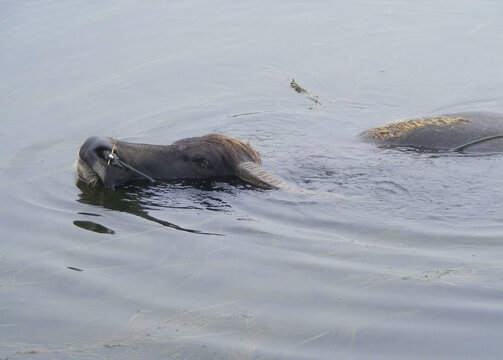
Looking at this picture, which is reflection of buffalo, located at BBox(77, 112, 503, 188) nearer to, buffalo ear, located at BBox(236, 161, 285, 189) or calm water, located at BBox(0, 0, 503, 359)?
buffalo ear, located at BBox(236, 161, 285, 189)

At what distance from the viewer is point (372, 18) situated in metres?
13.0

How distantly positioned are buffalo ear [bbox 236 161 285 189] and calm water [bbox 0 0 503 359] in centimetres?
15

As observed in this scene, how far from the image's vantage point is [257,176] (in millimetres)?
7039

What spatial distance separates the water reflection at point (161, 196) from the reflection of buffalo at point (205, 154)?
0.10m

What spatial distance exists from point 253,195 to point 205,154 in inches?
27.8

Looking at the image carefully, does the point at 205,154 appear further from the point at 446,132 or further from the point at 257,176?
the point at 446,132

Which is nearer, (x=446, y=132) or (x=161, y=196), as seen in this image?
(x=161, y=196)

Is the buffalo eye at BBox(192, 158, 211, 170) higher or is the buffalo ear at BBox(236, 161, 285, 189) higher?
the buffalo eye at BBox(192, 158, 211, 170)

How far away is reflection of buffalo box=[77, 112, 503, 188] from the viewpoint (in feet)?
22.8

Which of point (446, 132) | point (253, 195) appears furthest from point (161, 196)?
point (446, 132)

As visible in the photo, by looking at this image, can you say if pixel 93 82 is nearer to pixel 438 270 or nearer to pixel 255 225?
pixel 255 225

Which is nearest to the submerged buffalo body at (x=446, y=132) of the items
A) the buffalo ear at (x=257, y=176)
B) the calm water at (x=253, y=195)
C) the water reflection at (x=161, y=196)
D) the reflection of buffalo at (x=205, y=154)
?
the reflection of buffalo at (x=205, y=154)

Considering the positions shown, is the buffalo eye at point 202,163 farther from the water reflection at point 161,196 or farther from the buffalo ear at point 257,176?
the buffalo ear at point 257,176

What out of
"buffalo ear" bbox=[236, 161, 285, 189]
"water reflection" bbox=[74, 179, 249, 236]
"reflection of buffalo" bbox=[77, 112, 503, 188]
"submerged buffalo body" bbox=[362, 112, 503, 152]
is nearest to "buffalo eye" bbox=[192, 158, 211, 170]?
"reflection of buffalo" bbox=[77, 112, 503, 188]
